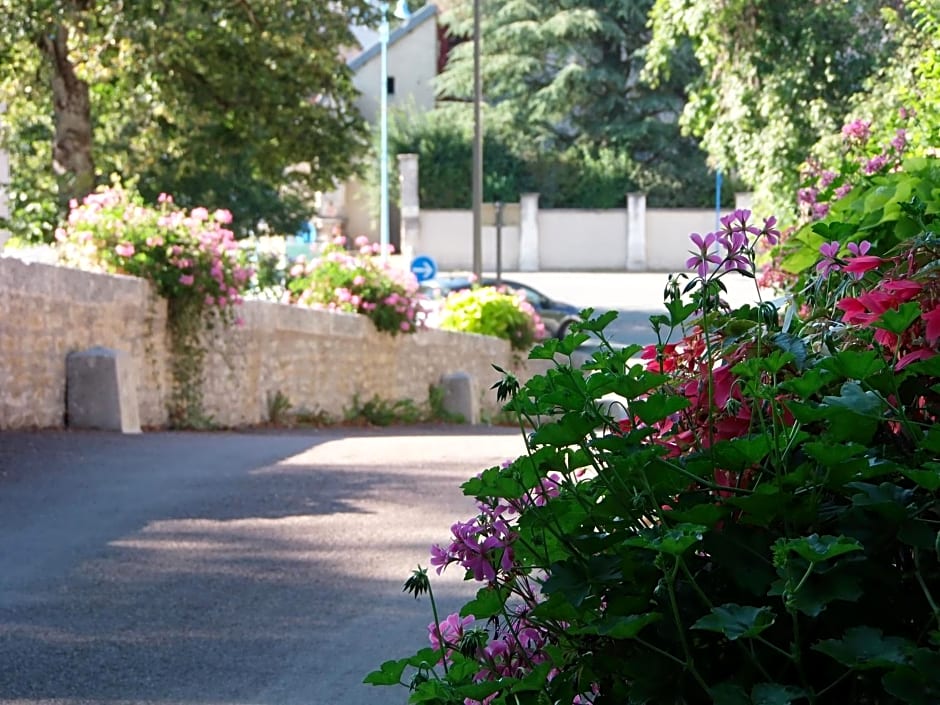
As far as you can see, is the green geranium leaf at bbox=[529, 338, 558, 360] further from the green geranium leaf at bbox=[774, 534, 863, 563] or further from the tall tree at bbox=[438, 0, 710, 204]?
the tall tree at bbox=[438, 0, 710, 204]

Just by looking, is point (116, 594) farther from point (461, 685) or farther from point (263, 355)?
point (263, 355)

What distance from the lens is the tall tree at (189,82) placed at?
63.3 feet

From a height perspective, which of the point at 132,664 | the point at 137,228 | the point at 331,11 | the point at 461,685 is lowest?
the point at 132,664

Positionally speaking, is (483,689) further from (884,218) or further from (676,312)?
(884,218)

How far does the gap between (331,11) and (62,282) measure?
10788 mm

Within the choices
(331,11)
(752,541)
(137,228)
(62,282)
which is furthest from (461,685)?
(331,11)

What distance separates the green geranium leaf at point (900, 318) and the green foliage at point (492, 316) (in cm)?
2028

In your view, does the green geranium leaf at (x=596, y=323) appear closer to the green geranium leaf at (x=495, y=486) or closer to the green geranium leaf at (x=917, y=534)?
the green geranium leaf at (x=495, y=486)

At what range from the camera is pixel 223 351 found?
14656 millimetres

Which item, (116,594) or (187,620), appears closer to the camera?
(187,620)

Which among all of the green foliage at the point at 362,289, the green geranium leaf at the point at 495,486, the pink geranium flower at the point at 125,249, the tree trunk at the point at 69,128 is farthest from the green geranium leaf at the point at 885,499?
the tree trunk at the point at 69,128

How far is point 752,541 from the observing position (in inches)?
82.5

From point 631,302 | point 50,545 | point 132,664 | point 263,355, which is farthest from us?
point 631,302

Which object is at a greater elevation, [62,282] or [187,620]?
[62,282]
